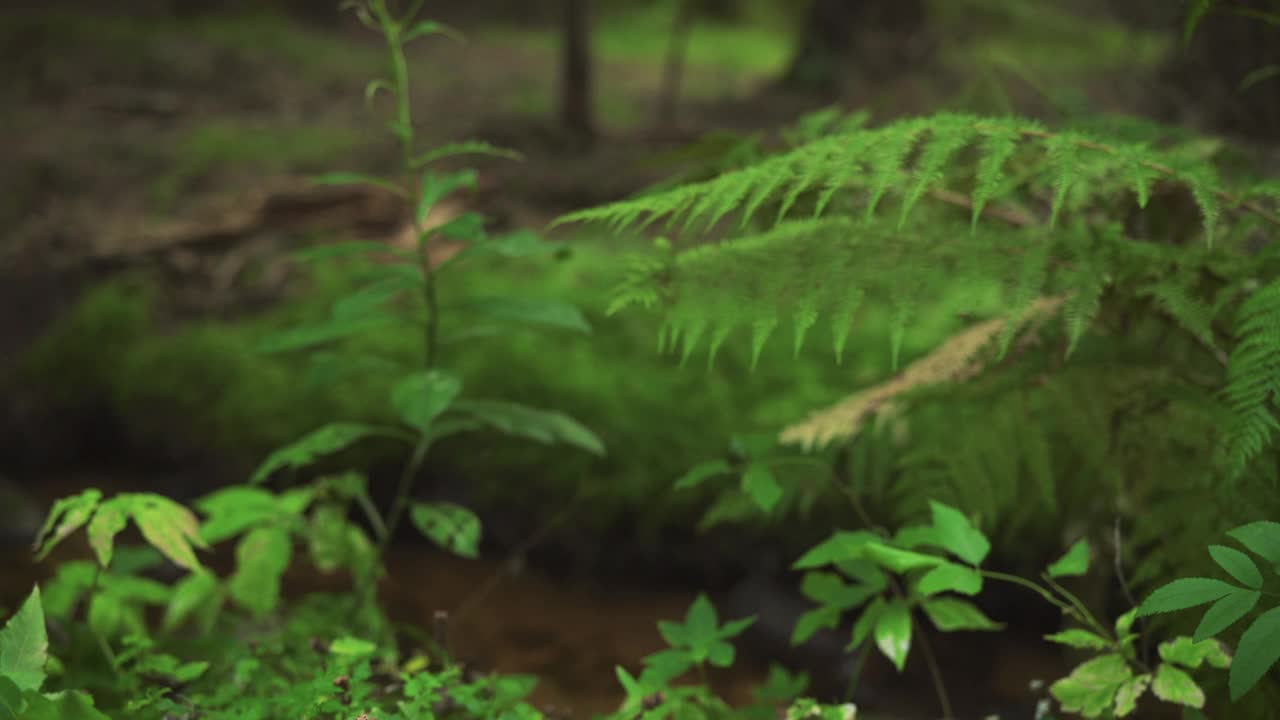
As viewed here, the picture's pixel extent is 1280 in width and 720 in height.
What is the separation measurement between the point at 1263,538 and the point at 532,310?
1133 millimetres

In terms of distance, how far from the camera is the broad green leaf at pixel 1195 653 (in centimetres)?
108

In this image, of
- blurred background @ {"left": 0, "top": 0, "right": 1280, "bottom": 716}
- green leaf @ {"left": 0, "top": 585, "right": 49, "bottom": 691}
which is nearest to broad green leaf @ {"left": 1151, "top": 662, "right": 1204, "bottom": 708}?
blurred background @ {"left": 0, "top": 0, "right": 1280, "bottom": 716}

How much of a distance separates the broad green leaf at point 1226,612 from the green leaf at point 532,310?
1.00 m

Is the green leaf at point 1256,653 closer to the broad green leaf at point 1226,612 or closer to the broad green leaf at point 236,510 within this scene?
the broad green leaf at point 1226,612

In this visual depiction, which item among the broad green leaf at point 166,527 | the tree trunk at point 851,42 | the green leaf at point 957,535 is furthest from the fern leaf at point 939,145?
the tree trunk at point 851,42

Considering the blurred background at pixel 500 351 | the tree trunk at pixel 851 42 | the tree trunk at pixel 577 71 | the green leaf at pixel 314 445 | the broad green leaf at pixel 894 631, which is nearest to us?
the broad green leaf at pixel 894 631

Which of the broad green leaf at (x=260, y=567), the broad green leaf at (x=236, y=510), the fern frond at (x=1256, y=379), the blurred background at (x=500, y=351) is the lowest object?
the blurred background at (x=500, y=351)

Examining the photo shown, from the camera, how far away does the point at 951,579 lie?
3.64 ft

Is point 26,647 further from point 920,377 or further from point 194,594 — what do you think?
point 920,377

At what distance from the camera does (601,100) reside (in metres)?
8.06

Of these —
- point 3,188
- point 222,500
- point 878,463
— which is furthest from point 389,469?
point 3,188

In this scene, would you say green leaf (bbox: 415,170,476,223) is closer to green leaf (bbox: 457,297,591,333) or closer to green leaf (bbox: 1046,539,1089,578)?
green leaf (bbox: 457,297,591,333)

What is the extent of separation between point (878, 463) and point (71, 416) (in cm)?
302

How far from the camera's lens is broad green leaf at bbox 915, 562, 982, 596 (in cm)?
109
